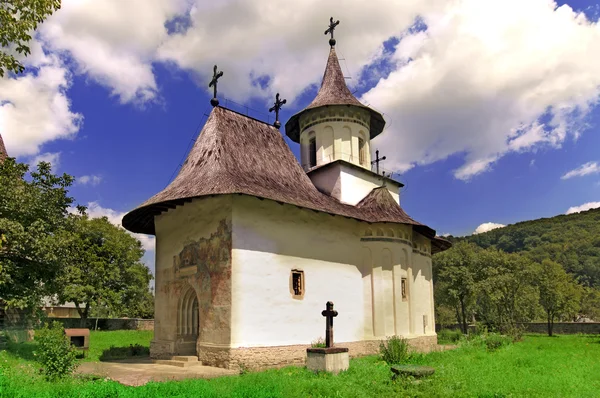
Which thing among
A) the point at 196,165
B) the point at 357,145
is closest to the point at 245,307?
the point at 196,165

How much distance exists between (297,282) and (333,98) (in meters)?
9.30

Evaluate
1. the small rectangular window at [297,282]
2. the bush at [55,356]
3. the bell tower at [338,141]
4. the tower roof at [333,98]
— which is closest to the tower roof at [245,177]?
the bell tower at [338,141]

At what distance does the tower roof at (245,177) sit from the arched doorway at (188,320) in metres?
2.93

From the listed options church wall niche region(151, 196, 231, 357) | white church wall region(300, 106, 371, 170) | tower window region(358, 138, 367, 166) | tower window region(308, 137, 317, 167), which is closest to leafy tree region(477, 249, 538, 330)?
tower window region(358, 138, 367, 166)

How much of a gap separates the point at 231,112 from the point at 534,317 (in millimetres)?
33175

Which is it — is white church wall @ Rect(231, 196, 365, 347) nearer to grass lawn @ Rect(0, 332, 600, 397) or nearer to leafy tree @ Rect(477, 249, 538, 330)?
grass lawn @ Rect(0, 332, 600, 397)

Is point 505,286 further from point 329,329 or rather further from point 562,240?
point 562,240

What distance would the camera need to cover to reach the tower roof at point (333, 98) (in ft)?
66.8

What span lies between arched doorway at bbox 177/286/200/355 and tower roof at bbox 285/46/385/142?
9.79m

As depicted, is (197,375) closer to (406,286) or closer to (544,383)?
(544,383)

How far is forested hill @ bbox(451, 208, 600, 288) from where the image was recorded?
6150 centimetres

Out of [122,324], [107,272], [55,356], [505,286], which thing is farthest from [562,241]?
[55,356]

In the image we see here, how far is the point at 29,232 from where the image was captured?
11977 millimetres

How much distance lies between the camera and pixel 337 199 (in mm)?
18156
